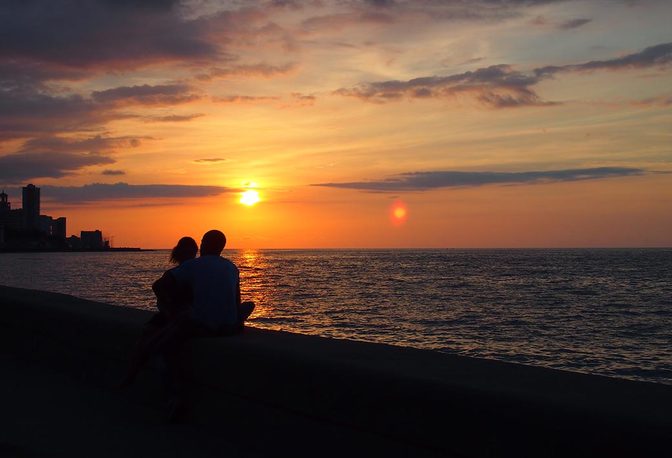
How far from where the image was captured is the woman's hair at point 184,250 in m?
6.82

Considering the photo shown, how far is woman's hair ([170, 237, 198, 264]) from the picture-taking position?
269 inches

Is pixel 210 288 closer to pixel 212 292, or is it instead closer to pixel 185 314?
pixel 212 292

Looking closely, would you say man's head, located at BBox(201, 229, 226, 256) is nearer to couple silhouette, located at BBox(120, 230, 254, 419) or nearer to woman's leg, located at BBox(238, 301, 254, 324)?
couple silhouette, located at BBox(120, 230, 254, 419)

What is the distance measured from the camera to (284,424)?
4832 mm

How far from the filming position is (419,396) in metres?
3.93

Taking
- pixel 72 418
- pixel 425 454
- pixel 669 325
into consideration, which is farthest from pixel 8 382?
pixel 669 325

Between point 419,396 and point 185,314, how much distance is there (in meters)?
2.47

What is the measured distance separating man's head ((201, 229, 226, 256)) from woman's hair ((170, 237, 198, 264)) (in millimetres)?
359

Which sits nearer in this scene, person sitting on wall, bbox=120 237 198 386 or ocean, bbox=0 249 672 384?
person sitting on wall, bbox=120 237 198 386

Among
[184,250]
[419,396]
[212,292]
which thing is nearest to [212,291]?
[212,292]

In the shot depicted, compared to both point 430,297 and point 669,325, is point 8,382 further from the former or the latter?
point 430,297

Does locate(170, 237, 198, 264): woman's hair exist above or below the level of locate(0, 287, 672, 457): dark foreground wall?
above

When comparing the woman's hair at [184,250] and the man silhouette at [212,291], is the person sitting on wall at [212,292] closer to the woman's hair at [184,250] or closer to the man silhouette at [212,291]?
the man silhouette at [212,291]

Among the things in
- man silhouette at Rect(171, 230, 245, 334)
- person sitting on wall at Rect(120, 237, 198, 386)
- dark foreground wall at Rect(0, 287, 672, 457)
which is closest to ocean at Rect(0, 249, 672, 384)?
man silhouette at Rect(171, 230, 245, 334)
